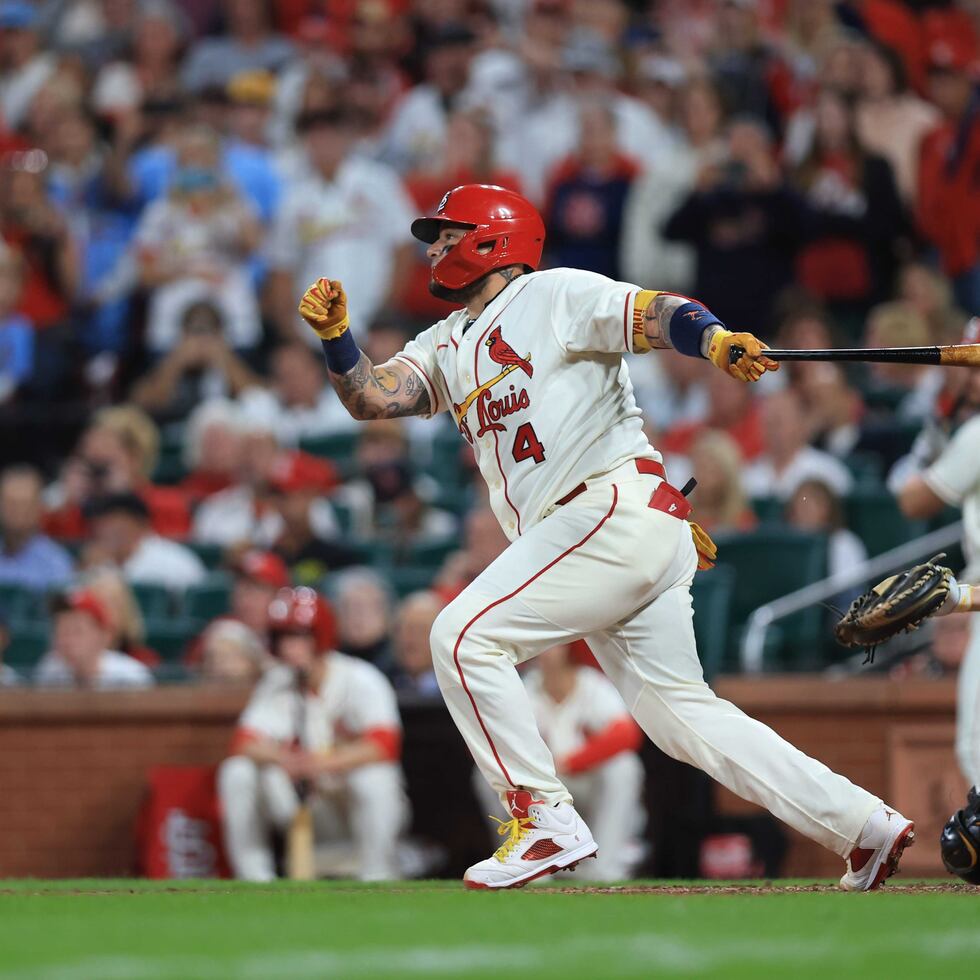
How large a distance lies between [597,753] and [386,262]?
5094 mm

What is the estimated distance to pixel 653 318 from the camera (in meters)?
5.76

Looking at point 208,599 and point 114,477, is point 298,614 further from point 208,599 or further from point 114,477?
point 114,477

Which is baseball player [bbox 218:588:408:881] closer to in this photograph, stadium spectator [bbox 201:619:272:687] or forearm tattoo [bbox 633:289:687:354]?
stadium spectator [bbox 201:619:272:687]

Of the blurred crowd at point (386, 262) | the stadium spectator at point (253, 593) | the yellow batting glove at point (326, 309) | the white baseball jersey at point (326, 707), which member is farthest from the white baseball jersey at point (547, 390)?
the stadium spectator at point (253, 593)

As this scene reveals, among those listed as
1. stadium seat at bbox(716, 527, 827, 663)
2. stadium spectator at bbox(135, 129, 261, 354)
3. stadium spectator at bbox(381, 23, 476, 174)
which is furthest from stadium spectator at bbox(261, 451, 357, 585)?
stadium spectator at bbox(381, 23, 476, 174)

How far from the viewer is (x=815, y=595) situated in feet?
31.3

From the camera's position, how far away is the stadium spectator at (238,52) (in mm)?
14906

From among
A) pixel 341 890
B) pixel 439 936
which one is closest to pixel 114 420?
pixel 341 890

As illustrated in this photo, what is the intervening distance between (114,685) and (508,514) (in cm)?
399

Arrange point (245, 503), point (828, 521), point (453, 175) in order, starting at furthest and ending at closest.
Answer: point (453, 175) < point (245, 503) < point (828, 521)

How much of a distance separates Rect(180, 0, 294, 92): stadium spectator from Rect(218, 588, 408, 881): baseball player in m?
6.68

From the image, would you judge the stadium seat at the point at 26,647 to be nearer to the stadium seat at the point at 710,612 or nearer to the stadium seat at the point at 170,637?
the stadium seat at the point at 170,637

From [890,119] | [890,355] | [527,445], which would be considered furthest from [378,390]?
[890,119]

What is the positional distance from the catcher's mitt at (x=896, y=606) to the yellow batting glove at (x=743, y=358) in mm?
798
